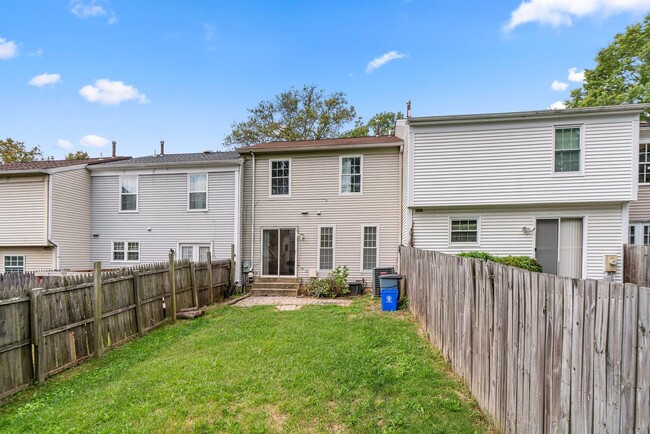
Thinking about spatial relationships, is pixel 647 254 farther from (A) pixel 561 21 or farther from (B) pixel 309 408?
(A) pixel 561 21

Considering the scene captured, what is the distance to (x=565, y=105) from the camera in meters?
24.2

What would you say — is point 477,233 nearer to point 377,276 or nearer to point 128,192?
point 377,276

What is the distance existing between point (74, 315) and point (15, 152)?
3121cm

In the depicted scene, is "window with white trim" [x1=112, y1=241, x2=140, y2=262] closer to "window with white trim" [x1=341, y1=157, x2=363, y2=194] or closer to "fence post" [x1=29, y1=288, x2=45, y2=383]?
"window with white trim" [x1=341, y1=157, x2=363, y2=194]

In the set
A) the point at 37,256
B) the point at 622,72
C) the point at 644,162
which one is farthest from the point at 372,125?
the point at 37,256

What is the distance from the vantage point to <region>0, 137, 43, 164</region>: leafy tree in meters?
26.4

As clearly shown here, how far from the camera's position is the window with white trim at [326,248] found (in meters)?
13.0

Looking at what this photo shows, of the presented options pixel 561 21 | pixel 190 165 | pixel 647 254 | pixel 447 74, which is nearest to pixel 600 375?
pixel 647 254

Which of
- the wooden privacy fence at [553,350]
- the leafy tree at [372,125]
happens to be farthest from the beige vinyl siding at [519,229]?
the leafy tree at [372,125]

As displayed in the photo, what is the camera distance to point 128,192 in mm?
14383

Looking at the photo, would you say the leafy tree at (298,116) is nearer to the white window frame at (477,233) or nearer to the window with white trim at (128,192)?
the window with white trim at (128,192)

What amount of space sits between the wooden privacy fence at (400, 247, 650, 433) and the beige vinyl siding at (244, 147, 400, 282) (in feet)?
27.3

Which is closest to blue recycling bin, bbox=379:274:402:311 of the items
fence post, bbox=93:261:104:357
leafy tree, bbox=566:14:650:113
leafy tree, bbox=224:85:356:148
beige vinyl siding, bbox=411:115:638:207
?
beige vinyl siding, bbox=411:115:638:207

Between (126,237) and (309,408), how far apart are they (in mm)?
13658
